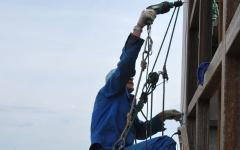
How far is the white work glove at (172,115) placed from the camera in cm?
634

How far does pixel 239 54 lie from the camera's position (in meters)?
3.41

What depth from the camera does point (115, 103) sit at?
545 centimetres

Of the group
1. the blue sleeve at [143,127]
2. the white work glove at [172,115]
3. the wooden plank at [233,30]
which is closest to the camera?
the wooden plank at [233,30]

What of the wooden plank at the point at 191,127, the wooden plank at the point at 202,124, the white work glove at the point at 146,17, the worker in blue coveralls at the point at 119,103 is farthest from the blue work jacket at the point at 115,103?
the wooden plank at the point at 191,127

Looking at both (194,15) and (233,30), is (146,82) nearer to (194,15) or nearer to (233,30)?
(194,15)

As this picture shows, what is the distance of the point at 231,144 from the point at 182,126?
3084 mm

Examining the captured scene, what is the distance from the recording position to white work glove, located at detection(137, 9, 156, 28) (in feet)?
17.0

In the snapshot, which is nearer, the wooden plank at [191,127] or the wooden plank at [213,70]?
the wooden plank at [213,70]

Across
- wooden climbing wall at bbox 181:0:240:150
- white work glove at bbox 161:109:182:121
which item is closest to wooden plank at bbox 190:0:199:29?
wooden climbing wall at bbox 181:0:240:150

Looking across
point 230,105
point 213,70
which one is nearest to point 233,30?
point 230,105

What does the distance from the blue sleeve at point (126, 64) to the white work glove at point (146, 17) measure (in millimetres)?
148

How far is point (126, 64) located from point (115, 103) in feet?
1.49

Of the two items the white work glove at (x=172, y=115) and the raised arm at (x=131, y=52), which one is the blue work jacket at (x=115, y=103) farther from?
the white work glove at (x=172, y=115)

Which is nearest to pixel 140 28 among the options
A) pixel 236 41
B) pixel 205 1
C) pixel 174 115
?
pixel 205 1
